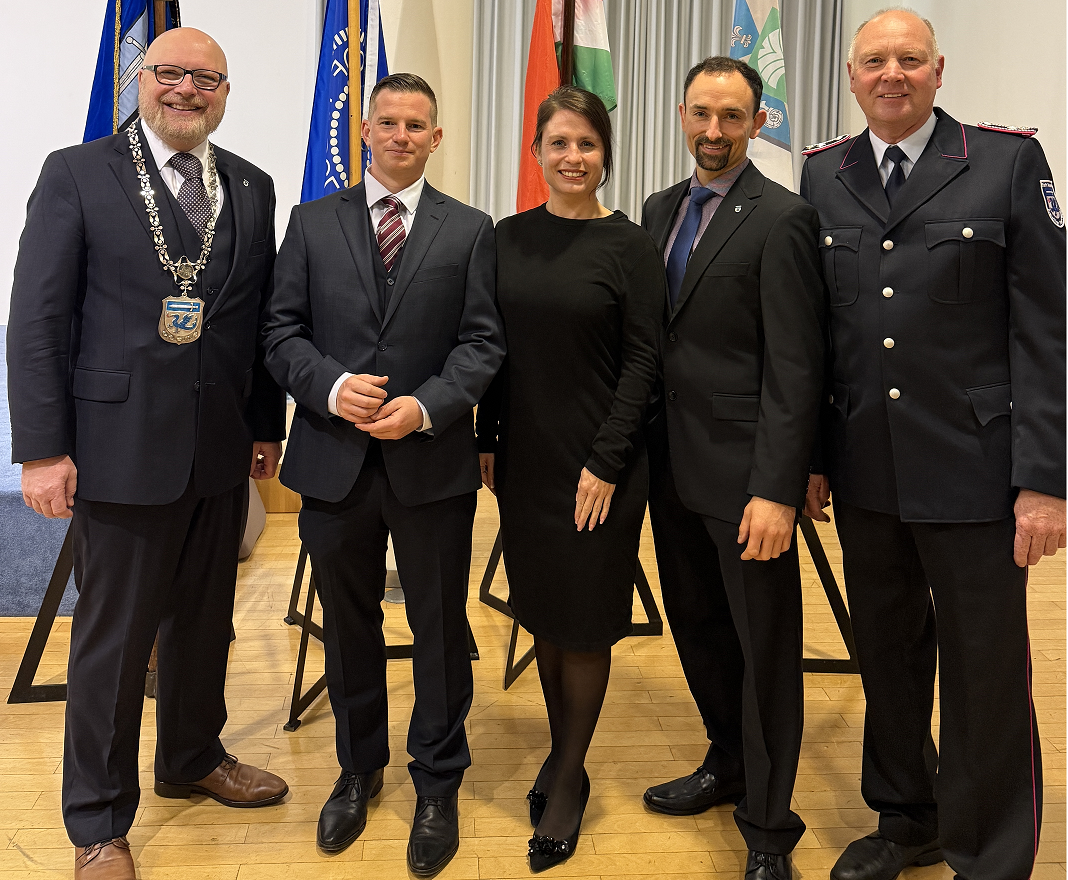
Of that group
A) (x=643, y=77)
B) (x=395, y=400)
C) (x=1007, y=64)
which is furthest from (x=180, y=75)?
(x=643, y=77)

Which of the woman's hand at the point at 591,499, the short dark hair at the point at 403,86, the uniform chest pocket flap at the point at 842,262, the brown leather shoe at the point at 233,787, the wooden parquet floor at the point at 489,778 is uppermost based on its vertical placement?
the short dark hair at the point at 403,86

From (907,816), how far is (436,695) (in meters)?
1.04

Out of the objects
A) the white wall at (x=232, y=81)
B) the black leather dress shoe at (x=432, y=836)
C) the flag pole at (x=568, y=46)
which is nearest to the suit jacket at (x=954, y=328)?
the black leather dress shoe at (x=432, y=836)

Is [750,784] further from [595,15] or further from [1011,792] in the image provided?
[595,15]

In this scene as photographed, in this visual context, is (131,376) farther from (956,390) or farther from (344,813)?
(956,390)

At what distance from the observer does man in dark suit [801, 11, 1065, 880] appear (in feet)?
5.51

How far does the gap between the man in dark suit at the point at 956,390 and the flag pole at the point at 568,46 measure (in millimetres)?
1724

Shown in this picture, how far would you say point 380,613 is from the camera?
2.17 metres

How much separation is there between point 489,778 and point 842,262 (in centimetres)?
→ 153

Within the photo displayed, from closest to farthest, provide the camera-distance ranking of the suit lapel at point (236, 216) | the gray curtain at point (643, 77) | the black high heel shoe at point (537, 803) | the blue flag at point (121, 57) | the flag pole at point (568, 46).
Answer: the suit lapel at point (236, 216) → the black high heel shoe at point (537, 803) → the blue flag at point (121, 57) → the flag pole at point (568, 46) → the gray curtain at point (643, 77)

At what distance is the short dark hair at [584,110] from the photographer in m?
1.94

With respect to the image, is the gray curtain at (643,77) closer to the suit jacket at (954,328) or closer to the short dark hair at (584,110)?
the short dark hair at (584,110)

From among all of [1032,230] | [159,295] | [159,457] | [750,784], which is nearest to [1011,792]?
[750,784]

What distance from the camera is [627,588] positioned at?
80.5 inches
